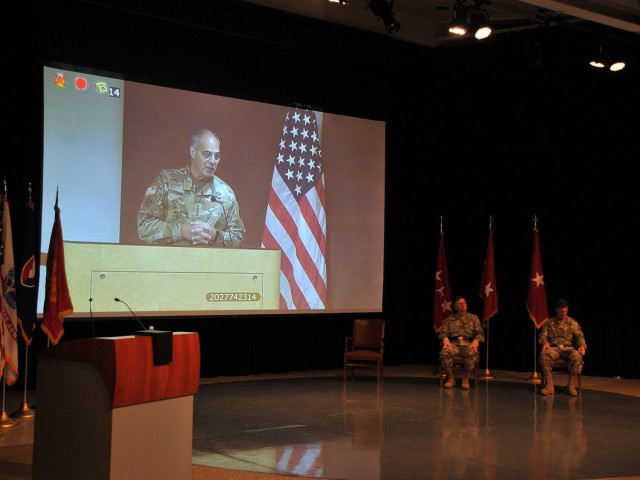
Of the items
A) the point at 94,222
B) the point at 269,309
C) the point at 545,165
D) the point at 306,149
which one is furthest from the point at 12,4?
the point at 545,165

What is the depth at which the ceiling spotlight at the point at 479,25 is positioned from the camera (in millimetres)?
8148

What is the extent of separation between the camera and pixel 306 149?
32.9ft

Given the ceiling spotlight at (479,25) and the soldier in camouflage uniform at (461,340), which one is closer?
the ceiling spotlight at (479,25)

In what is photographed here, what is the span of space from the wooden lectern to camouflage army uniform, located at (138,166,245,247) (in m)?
4.70

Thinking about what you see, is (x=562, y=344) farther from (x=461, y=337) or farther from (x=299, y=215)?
(x=299, y=215)

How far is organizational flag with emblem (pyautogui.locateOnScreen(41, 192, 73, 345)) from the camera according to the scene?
7.03 m

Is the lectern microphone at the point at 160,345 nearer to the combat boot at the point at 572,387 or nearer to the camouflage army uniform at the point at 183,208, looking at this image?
the camouflage army uniform at the point at 183,208

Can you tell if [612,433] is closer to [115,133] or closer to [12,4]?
[115,133]

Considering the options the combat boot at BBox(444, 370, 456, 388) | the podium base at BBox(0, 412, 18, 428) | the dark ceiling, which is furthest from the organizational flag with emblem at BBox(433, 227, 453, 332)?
the podium base at BBox(0, 412, 18, 428)

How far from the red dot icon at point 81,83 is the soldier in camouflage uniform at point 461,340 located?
4.94 meters

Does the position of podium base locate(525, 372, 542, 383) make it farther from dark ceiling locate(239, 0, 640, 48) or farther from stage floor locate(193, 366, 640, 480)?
dark ceiling locate(239, 0, 640, 48)

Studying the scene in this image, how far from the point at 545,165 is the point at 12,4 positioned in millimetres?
7101

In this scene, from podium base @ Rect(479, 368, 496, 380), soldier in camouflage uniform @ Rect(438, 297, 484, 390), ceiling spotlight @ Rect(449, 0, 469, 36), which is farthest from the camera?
podium base @ Rect(479, 368, 496, 380)

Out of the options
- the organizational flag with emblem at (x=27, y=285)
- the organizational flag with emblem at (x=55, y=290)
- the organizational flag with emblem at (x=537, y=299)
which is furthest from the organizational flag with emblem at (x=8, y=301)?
the organizational flag with emblem at (x=537, y=299)
